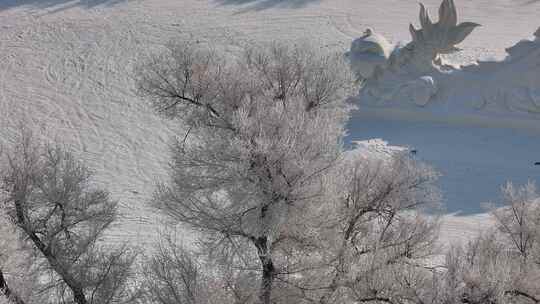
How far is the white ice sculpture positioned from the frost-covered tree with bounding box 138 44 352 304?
5694mm

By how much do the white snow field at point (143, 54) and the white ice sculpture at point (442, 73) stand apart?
1.74 feet

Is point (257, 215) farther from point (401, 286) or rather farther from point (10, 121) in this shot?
point (10, 121)

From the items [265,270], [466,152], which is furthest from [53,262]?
[466,152]

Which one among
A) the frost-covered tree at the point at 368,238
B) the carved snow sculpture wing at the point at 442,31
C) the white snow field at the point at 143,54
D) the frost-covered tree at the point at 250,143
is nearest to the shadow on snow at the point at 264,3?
the white snow field at the point at 143,54

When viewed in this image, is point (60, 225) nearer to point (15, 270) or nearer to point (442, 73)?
point (15, 270)

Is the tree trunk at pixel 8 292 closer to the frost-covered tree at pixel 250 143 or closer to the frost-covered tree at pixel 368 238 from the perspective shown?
the frost-covered tree at pixel 250 143

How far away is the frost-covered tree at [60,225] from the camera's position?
1026 cm

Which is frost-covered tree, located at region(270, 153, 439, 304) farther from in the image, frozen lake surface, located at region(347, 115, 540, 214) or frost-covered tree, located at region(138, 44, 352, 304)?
frozen lake surface, located at region(347, 115, 540, 214)

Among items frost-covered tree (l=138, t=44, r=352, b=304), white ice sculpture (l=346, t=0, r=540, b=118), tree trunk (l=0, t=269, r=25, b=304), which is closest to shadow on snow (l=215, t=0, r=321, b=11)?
white ice sculpture (l=346, t=0, r=540, b=118)

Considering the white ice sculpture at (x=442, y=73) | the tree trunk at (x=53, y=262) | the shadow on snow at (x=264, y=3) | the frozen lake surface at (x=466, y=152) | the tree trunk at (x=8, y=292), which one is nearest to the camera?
the tree trunk at (x=8, y=292)

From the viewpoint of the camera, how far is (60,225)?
1062 centimetres

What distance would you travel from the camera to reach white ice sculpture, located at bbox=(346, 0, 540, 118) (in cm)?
1719

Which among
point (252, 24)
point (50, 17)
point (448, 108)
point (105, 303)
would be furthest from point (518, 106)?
point (50, 17)

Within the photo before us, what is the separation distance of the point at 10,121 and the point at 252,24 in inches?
300
